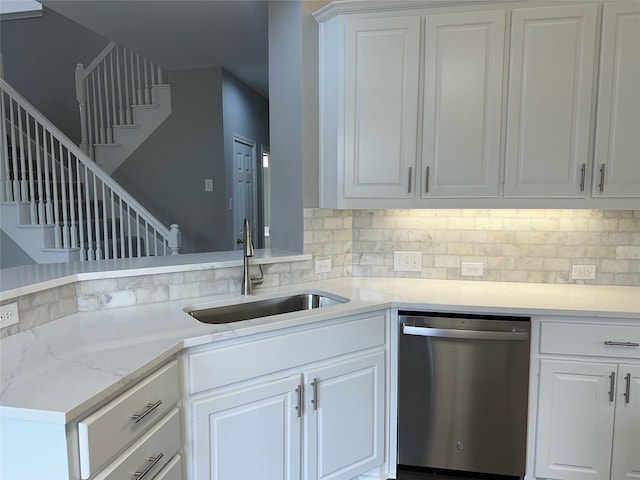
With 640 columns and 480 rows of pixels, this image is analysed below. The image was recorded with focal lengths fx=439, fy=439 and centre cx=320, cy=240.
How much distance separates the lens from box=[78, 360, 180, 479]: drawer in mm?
1090

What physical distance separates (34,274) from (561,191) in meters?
2.50

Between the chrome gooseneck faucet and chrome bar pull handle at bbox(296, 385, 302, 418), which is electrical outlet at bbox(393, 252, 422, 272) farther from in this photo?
chrome bar pull handle at bbox(296, 385, 302, 418)

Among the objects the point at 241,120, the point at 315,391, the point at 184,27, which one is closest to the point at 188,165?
the point at 241,120

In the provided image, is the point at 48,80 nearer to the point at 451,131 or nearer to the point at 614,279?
the point at 451,131

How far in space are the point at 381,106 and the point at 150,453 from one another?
1.91m

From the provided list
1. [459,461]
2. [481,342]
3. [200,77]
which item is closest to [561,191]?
[481,342]

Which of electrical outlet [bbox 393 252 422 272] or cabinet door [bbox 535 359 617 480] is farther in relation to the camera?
electrical outlet [bbox 393 252 422 272]

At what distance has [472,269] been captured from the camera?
2.70 meters

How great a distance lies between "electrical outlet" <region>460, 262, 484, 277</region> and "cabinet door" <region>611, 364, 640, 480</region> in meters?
0.88

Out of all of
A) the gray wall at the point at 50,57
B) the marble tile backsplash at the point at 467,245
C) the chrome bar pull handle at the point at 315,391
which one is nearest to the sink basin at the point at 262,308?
the marble tile backsplash at the point at 467,245

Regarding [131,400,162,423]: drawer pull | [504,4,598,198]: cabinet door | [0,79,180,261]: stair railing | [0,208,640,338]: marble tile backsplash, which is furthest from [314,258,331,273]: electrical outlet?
[0,79,180,261]: stair railing

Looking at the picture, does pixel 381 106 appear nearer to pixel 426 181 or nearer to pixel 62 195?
pixel 426 181

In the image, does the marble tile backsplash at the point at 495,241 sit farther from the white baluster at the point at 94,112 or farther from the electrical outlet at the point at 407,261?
the white baluster at the point at 94,112

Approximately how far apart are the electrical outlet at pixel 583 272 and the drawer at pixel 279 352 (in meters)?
1.27
